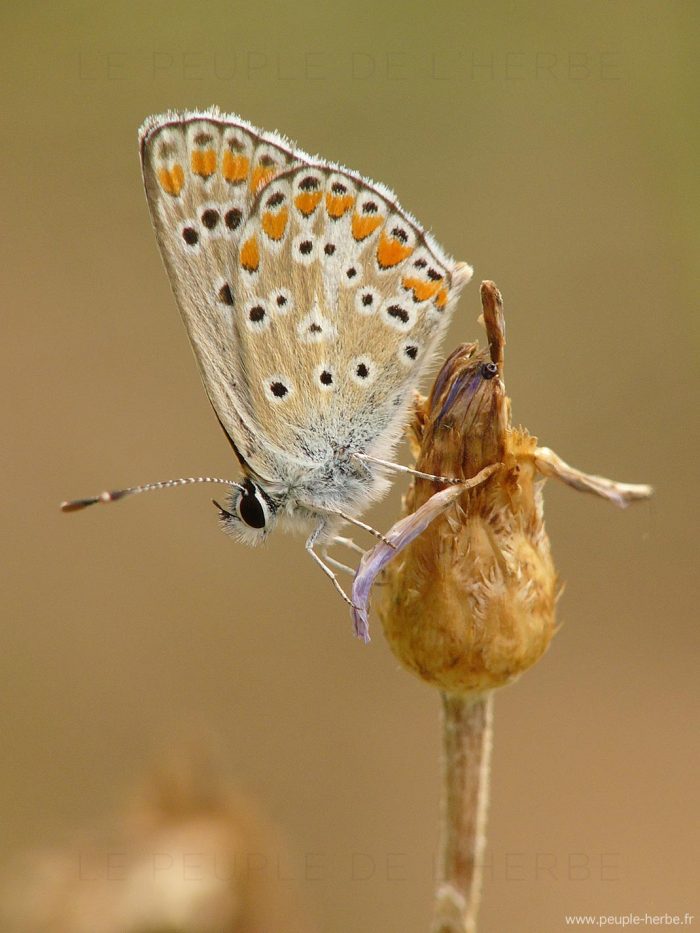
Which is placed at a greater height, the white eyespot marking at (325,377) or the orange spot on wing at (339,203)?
the orange spot on wing at (339,203)

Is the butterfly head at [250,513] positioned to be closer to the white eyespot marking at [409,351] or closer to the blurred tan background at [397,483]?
the white eyespot marking at [409,351]

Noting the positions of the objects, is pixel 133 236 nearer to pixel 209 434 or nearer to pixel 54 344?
pixel 54 344

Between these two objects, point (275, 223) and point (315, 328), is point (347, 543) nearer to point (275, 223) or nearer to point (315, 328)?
point (315, 328)

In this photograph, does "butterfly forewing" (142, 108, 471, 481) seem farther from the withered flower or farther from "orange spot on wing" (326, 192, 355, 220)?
the withered flower

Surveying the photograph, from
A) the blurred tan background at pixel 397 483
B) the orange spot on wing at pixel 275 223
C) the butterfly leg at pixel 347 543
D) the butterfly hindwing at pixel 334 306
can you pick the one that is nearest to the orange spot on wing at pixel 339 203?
the butterfly hindwing at pixel 334 306

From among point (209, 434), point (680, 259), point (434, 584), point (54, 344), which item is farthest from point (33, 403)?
point (434, 584)

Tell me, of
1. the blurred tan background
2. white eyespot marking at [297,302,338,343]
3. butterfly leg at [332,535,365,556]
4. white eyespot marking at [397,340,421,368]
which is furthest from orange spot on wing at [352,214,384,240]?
the blurred tan background

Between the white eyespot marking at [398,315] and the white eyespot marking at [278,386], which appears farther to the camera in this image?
the white eyespot marking at [278,386]
